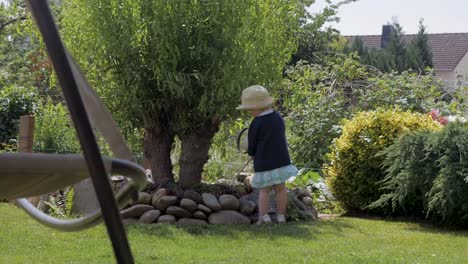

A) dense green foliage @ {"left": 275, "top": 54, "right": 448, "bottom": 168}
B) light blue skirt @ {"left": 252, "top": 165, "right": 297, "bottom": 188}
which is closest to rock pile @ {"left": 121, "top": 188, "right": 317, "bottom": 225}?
light blue skirt @ {"left": 252, "top": 165, "right": 297, "bottom": 188}

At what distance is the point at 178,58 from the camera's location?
8664 mm

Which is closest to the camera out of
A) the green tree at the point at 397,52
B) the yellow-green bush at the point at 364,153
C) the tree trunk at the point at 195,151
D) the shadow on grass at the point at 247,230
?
the shadow on grass at the point at 247,230

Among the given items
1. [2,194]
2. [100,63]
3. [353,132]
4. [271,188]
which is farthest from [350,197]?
[2,194]

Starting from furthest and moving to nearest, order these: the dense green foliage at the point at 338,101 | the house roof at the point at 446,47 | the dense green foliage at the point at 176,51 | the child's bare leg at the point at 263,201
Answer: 1. the house roof at the point at 446,47
2. the dense green foliage at the point at 338,101
3. the dense green foliage at the point at 176,51
4. the child's bare leg at the point at 263,201

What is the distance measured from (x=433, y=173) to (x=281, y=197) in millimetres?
1516

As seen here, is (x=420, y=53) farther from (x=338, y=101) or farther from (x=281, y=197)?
(x=281, y=197)

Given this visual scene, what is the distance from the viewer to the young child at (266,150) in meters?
8.14

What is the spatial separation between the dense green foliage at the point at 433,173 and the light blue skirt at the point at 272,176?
1073 mm

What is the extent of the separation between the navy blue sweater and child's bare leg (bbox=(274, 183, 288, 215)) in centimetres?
22

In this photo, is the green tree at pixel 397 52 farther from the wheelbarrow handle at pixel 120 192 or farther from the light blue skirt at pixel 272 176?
the wheelbarrow handle at pixel 120 192

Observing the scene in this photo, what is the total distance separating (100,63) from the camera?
8.91 m

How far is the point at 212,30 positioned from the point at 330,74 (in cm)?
586

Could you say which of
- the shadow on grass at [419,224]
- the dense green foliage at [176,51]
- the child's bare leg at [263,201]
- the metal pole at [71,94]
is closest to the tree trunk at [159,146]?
the dense green foliage at [176,51]

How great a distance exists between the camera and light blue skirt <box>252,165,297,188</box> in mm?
8130
